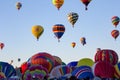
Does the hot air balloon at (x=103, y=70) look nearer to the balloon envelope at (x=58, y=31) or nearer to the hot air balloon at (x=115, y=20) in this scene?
the balloon envelope at (x=58, y=31)

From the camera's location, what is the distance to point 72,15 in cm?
4544

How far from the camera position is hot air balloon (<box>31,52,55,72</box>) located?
1559 inches

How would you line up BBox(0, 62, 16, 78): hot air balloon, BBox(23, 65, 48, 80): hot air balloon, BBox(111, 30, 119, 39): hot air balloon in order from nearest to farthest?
BBox(23, 65, 48, 80): hot air balloon < BBox(0, 62, 16, 78): hot air balloon < BBox(111, 30, 119, 39): hot air balloon

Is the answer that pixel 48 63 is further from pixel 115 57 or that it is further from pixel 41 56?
pixel 115 57

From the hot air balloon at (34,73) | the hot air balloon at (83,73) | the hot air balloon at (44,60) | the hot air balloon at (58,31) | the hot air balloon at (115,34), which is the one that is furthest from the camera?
the hot air balloon at (115,34)

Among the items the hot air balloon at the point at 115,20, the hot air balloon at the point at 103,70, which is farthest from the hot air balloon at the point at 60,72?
the hot air balloon at the point at 115,20

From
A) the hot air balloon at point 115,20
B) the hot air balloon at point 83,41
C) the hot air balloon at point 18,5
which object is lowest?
the hot air balloon at point 83,41

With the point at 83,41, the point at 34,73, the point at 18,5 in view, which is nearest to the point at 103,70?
the point at 34,73

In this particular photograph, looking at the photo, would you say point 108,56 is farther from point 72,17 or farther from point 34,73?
point 72,17

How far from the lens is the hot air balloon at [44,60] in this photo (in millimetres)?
39594

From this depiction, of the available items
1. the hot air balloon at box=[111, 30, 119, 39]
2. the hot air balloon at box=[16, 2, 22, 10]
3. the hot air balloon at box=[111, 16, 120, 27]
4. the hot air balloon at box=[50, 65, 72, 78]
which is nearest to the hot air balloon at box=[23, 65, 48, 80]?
the hot air balloon at box=[50, 65, 72, 78]

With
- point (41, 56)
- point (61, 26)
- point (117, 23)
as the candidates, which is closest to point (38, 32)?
point (61, 26)

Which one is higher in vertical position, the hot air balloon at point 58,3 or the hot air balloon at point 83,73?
the hot air balloon at point 58,3

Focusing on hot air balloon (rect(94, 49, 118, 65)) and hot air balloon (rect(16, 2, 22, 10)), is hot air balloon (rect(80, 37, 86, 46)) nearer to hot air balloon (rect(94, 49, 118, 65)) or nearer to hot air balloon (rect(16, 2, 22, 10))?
hot air balloon (rect(16, 2, 22, 10))
